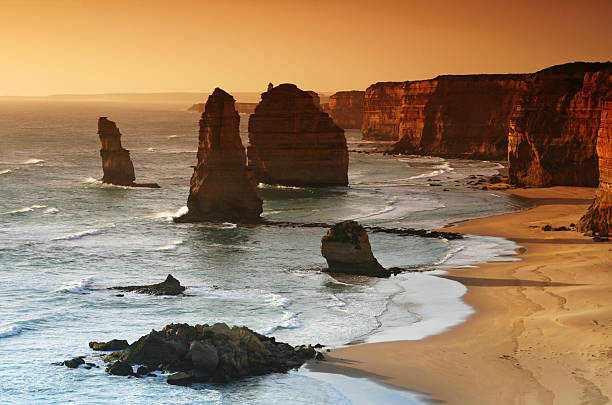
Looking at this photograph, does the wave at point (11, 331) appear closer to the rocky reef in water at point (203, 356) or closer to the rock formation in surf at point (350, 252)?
the rocky reef in water at point (203, 356)

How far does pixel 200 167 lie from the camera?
58.8 metres

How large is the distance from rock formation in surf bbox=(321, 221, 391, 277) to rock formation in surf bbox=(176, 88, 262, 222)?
19.6 meters

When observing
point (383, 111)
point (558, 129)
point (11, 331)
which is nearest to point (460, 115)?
point (383, 111)

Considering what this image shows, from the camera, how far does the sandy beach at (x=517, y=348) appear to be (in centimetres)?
2164

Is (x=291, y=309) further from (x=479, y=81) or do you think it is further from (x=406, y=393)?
(x=479, y=81)

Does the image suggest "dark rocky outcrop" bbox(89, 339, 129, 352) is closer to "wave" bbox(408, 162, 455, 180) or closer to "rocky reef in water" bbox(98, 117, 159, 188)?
"rocky reef in water" bbox(98, 117, 159, 188)

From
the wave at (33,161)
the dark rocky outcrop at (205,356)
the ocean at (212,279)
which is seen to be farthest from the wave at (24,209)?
the wave at (33,161)

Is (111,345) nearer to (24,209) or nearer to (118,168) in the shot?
(24,209)

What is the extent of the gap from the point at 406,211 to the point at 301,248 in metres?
18.6

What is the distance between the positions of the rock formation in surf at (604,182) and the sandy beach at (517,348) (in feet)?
25.2

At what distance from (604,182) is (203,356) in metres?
29.8

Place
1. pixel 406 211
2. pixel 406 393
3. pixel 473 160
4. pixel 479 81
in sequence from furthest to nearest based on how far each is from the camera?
pixel 479 81 → pixel 473 160 → pixel 406 211 → pixel 406 393

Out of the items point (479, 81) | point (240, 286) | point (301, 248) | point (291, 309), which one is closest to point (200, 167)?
point (301, 248)

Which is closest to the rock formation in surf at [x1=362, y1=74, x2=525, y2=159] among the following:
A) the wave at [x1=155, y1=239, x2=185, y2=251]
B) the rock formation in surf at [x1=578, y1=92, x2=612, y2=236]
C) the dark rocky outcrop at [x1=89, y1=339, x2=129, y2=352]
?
the rock formation in surf at [x1=578, y1=92, x2=612, y2=236]
